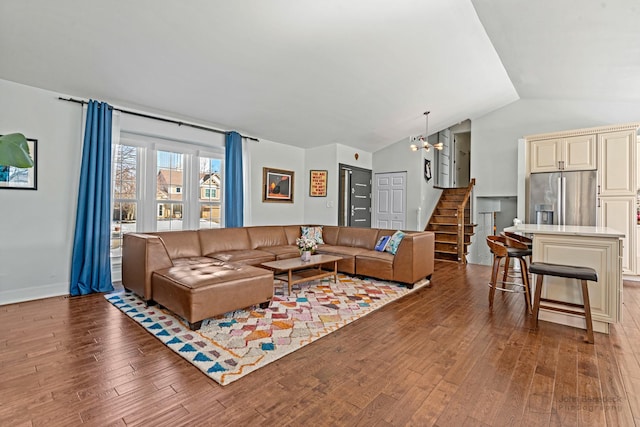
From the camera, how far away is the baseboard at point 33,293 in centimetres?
350

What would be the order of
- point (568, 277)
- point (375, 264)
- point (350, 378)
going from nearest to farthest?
point (350, 378) → point (568, 277) → point (375, 264)

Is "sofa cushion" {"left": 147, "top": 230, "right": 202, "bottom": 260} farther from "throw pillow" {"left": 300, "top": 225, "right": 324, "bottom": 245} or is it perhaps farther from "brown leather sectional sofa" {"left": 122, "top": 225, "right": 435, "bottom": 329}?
"throw pillow" {"left": 300, "top": 225, "right": 324, "bottom": 245}

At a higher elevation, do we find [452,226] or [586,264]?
[452,226]

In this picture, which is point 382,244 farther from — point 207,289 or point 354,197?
point 207,289

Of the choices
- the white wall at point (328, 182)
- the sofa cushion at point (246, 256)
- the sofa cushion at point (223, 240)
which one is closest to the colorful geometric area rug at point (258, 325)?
the sofa cushion at point (246, 256)

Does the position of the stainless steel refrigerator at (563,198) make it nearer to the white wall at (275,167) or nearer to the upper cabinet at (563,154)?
the upper cabinet at (563,154)

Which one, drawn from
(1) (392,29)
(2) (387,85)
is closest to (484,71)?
(2) (387,85)

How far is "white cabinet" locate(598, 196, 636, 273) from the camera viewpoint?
188 inches

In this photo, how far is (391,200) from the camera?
25.4 ft

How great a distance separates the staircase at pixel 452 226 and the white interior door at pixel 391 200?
73 cm

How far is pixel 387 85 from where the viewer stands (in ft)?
15.6

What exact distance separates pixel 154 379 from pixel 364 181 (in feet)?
21.1

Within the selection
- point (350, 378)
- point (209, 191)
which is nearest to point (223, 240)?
point (209, 191)

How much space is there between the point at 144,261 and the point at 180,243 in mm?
905
